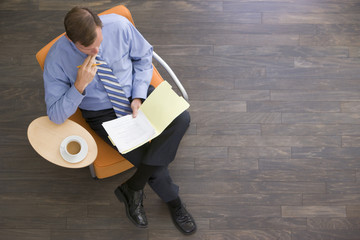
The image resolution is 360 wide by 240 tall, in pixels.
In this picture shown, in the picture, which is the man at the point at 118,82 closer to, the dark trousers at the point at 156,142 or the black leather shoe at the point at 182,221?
the dark trousers at the point at 156,142

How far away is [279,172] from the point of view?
8.61ft

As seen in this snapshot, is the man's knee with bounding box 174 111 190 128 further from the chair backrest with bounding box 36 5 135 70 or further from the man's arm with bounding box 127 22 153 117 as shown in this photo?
the chair backrest with bounding box 36 5 135 70

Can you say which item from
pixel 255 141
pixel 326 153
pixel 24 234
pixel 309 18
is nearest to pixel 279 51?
pixel 309 18

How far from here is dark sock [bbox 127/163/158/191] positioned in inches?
84.4

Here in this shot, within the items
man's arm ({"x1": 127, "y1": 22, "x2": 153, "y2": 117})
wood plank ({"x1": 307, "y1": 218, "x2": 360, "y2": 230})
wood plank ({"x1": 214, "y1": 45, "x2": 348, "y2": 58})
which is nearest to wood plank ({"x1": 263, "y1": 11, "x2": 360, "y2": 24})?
wood plank ({"x1": 214, "y1": 45, "x2": 348, "y2": 58})

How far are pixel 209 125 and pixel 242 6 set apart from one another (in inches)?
34.5

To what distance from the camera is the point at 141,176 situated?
2.19 metres

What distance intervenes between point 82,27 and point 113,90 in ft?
1.55

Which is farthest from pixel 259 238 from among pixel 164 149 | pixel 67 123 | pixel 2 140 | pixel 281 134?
pixel 2 140

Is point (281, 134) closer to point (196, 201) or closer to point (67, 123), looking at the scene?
point (196, 201)

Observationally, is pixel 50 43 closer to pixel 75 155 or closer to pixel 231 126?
pixel 75 155

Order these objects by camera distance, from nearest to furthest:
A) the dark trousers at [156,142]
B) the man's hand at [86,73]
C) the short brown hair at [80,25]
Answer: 1. the short brown hair at [80,25]
2. the man's hand at [86,73]
3. the dark trousers at [156,142]

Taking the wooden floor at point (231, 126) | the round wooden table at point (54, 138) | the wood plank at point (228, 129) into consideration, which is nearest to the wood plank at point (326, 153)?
the wooden floor at point (231, 126)

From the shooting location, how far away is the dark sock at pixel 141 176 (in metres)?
2.14
